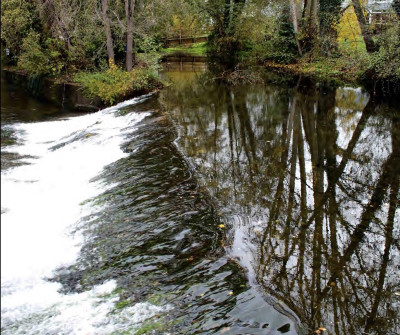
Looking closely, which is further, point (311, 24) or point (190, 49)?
point (190, 49)

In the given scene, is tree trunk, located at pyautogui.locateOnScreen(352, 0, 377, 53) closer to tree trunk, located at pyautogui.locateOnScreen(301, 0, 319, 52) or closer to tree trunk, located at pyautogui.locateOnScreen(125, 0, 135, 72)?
tree trunk, located at pyautogui.locateOnScreen(301, 0, 319, 52)

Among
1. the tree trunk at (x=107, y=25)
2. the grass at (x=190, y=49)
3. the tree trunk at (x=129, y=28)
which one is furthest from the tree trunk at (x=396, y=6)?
the grass at (x=190, y=49)

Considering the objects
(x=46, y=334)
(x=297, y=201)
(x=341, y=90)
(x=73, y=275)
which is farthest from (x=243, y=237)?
(x=341, y=90)

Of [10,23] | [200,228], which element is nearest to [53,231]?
[10,23]

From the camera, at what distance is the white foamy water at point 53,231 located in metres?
1.30

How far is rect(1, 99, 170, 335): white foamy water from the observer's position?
1.30 metres

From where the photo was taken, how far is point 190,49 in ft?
152

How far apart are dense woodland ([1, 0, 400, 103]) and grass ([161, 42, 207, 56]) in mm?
11601

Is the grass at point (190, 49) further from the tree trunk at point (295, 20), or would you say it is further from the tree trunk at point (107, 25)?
the tree trunk at point (107, 25)

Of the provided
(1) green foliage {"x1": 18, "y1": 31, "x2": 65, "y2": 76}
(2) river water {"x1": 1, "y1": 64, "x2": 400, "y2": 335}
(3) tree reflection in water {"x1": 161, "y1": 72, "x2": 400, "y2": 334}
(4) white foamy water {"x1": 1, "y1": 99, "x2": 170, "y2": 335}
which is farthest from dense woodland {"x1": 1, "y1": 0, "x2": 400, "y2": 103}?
(3) tree reflection in water {"x1": 161, "y1": 72, "x2": 400, "y2": 334}

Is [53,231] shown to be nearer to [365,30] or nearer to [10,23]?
[10,23]

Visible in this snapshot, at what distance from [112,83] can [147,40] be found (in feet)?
11.2

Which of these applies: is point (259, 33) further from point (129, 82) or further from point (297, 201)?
point (297, 201)

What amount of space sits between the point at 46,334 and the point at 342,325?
332 cm
